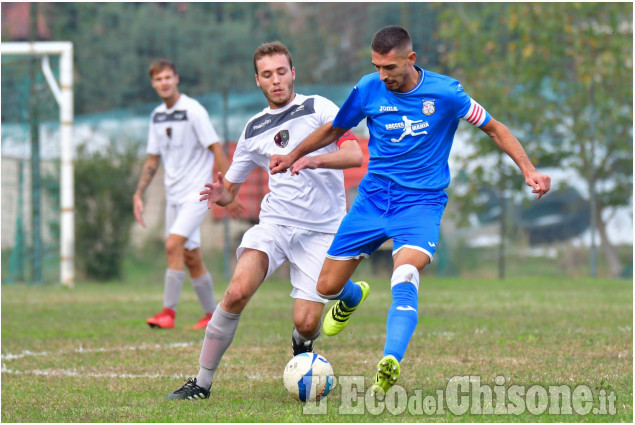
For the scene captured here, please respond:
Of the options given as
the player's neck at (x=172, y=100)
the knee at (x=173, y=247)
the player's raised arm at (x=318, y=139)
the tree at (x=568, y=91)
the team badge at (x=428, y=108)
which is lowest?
the knee at (x=173, y=247)

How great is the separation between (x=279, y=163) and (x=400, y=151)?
69 cm

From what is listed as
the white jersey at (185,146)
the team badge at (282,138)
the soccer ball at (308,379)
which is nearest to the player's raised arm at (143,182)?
the white jersey at (185,146)

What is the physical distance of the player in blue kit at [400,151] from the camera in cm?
534

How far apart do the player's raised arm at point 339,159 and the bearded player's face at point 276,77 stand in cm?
47

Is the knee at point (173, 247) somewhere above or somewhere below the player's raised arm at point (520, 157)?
below

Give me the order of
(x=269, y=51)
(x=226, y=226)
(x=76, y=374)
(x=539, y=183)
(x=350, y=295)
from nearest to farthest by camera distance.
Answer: (x=539, y=183), (x=269, y=51), (x=350, y=295), (x=76, y=374), (x=226, y=226)

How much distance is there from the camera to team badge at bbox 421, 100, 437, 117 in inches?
215

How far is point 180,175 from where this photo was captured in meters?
9.29

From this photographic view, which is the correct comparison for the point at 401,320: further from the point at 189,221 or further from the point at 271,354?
the point at 189,221

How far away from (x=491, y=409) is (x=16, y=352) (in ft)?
13.8

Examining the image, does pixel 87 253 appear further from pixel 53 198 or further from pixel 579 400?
pixel 579 400

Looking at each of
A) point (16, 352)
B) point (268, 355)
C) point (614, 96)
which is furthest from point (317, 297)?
point (614, 96)

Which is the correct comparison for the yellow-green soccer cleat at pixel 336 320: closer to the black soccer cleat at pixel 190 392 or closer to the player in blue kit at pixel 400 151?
the player in blue kit at pixel 400 151

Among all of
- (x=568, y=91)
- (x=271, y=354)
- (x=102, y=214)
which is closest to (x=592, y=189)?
(x=568, y=91)
